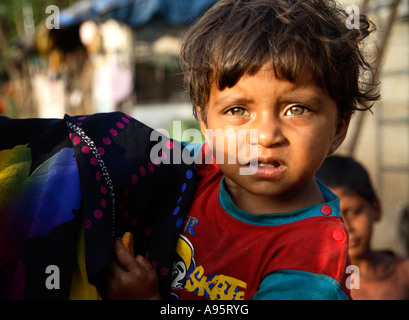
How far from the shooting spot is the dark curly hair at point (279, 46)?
51.4 inches

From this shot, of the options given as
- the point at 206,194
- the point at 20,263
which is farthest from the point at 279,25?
the point at 20,263

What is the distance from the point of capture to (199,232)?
145cm

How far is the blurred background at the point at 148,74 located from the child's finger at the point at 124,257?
94 centimetres

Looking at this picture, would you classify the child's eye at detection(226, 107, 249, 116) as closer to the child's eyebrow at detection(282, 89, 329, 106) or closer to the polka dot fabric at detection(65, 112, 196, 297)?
the child's eyebrow at detection(282, 89, 329, 106)

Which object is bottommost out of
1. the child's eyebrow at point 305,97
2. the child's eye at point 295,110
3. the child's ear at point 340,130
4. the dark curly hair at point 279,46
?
the child's ear at point 340,130

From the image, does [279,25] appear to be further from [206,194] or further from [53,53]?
[53,53]

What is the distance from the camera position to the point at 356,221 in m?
2.82

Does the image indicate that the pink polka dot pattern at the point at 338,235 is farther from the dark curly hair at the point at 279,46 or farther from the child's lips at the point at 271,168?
the dark curly hair at the point at 279,46

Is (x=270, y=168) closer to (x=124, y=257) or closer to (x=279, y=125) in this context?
(x=279, y=125)

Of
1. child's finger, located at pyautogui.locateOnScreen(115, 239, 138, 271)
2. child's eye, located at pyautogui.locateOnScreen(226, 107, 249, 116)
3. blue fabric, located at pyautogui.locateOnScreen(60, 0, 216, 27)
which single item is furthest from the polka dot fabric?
blue fabric, located at pyautogui.locateOnScreen(60, 0, 216, 27)

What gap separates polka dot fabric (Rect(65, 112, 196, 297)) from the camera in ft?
4.02

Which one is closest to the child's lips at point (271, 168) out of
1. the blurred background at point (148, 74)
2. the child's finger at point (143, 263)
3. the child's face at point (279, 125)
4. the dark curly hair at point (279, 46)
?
the child's face at point (279, 125)

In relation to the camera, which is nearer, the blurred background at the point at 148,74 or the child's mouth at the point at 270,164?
the child's mouth at the point at 270,164

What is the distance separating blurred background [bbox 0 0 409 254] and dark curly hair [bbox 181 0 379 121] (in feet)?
1.59
